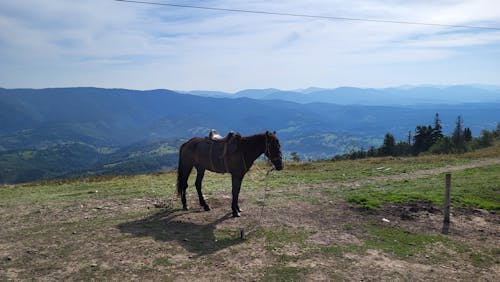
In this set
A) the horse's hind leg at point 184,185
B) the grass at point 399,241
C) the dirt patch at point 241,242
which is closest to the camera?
the dirt patch at point 241,242

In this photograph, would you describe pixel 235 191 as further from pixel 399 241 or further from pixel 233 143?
pixel 399 241

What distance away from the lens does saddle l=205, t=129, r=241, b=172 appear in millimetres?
12066

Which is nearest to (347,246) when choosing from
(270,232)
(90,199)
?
(270,232)

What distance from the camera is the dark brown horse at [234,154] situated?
11559mm

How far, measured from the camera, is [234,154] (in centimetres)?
1198

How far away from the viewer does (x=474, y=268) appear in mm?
8414

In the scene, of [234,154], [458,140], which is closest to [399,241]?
[234,154]

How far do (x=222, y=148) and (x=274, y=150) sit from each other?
1932mm

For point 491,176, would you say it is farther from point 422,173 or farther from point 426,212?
point 426,212

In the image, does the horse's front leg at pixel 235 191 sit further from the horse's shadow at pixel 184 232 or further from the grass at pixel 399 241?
the grass at pixel 399 241

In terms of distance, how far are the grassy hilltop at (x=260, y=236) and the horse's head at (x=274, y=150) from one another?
191cm

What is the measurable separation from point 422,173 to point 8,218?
20.9m

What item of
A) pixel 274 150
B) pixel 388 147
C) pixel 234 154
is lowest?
pixel 388 147

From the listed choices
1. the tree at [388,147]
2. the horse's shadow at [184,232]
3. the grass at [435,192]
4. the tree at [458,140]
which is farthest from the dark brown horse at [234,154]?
the tree at [388,147]
